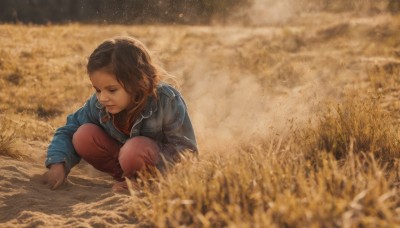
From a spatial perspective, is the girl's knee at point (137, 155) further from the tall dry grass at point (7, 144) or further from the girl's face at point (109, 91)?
the tall dry grass at point (7, 144)

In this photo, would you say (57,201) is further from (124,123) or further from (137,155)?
(124,123)

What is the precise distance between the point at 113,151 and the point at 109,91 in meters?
0.55

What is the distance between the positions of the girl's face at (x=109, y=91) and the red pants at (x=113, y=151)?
0.66ft

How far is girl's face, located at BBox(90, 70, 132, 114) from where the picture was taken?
3.10 m

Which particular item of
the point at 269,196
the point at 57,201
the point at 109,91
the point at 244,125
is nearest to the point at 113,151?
the point at 109,91

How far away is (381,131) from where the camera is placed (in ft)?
10.8

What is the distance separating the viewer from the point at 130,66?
10.5 ft

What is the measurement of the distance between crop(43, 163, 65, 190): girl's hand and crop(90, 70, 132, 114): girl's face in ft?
1.43

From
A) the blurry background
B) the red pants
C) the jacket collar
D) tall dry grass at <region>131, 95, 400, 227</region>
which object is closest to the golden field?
tall dry grass at <region>131, 95, 400, 227</region>

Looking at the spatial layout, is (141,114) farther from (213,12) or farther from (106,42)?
(213,12)

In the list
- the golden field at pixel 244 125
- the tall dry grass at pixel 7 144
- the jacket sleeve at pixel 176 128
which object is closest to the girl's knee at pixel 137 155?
the jacket sleeve at pixel 176 128

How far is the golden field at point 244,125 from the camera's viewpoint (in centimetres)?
222

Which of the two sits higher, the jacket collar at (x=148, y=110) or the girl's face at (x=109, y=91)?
the girl's face at (x=109, y=91)

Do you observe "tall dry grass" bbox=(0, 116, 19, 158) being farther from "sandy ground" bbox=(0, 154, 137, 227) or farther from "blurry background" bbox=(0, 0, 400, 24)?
"blurry background" bbox=(0, 0, 400, 24)
